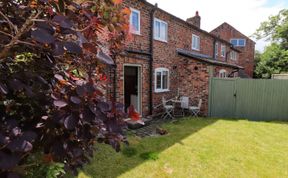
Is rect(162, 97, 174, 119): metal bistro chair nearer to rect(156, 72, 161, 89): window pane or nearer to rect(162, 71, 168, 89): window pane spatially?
rect(156, 72, 161, 89): window pane

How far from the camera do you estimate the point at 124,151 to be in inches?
257

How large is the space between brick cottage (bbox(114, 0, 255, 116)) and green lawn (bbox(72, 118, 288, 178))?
2.72 metres

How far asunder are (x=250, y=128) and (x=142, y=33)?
243 inches

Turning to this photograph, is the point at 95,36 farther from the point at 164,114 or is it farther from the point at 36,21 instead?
the point at 164,114

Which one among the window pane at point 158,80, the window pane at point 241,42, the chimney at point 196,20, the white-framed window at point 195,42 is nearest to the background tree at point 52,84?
the window pane at point 158,80

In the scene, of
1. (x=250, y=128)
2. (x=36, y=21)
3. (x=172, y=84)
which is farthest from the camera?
(x=172, y=84)

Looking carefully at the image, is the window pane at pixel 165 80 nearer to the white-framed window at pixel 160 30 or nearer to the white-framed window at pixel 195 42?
the white-framed window at pixel 160 30

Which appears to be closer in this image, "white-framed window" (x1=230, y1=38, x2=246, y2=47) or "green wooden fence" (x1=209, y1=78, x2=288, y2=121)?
"green wooden fence" (x1=209, y1=78, x2=288, y2=121)

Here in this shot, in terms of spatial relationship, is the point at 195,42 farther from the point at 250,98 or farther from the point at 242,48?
the point at 242,48

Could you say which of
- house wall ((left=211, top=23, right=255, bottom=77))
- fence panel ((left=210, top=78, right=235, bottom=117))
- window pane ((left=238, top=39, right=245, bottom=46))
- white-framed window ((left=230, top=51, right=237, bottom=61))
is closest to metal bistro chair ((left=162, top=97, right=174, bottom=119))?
fence panel ((left=210, top=78, right=235, bottom=117))

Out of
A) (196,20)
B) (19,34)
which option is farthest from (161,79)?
(19,34)

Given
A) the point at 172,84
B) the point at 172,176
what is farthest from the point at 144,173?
the point at 172,84

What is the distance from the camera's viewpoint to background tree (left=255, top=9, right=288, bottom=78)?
30.3 m

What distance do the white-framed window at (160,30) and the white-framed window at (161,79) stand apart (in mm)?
1597
